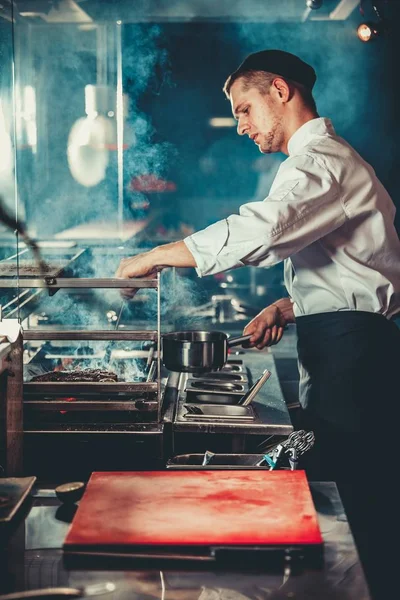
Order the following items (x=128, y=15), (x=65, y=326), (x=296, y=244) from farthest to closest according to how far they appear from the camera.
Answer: (x=128, y=15)
(x=65, y=326)
(x=296, y=244)

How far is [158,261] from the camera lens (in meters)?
2.36

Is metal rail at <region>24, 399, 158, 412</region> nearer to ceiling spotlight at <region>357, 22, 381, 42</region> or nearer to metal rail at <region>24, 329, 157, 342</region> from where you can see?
metal rail at <region>24, 329, 157, 342</region>

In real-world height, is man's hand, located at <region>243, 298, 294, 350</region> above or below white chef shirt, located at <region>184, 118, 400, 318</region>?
below

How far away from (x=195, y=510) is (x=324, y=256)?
119cm

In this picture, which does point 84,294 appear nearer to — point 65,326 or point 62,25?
point 65,326

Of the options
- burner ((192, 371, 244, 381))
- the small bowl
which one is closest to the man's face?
burner ((192, 371, 244, 381))

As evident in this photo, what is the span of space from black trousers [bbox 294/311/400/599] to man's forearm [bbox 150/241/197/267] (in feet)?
→ 1.74

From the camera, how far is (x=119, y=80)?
559cm

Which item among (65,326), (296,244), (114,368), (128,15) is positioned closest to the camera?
(296,244)

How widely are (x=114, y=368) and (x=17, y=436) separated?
1.16 metres

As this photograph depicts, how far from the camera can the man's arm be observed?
2307 millimetres

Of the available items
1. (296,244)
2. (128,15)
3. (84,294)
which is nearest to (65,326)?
(84,294)

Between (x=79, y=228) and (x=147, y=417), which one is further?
(x=79, y=228)

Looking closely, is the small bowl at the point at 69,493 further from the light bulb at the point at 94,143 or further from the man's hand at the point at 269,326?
the light bulb at the point at 94,143
